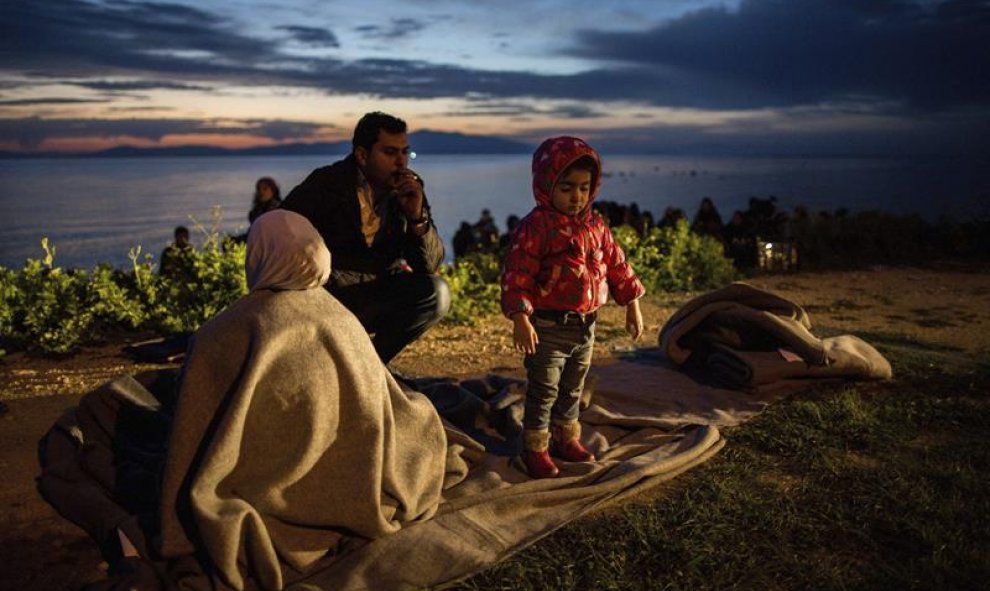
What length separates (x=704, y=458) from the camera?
14.4 ft

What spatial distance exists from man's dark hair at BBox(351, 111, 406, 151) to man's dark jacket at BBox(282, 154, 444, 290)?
180 mm

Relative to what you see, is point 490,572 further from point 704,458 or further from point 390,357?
point 390,357

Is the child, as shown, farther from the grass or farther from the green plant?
the green plant

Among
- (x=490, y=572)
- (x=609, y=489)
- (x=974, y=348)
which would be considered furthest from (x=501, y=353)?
(x=974, y=348)

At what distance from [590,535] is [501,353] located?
12.4 feet

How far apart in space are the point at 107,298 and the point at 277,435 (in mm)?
4836

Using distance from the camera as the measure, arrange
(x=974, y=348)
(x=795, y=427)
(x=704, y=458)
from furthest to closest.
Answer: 1. (x=974, y=348)
2. (x=795, y=427)
3. (x=704, y=458)

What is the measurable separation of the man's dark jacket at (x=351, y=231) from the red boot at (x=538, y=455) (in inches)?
73.7

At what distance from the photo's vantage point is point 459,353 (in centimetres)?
724

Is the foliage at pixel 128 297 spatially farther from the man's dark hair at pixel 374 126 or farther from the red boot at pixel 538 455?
the red boot at pixel 538 455

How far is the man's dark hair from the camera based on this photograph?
516 cm

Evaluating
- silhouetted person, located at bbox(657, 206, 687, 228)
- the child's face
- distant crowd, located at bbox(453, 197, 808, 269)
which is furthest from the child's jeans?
silhouetted person, located at bbox(657, 206, 687, 228)

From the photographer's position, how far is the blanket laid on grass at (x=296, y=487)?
3.00 m

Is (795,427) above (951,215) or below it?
below
